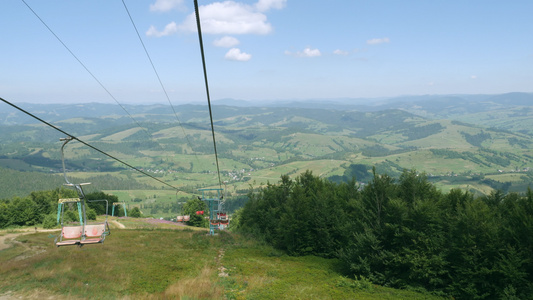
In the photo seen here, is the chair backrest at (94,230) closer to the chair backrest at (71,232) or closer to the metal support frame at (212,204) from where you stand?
the chair backrest at (71,232)

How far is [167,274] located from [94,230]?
346 inches

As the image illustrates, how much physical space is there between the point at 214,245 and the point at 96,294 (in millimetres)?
23643

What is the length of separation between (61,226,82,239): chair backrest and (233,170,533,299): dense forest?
86.2 feet

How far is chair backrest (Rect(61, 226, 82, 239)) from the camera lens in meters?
23.8

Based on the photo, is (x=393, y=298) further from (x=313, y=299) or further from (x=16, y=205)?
(x=16, y=205)

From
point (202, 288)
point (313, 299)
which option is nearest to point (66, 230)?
point (202, 288)

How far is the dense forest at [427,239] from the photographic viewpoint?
25.5 m

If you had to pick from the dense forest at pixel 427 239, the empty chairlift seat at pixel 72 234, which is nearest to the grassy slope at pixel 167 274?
the dense forest at pixel 427 239

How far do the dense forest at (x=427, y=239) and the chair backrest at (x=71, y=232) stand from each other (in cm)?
2628

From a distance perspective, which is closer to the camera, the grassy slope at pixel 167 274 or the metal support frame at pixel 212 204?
the grassy slope at pixel 167 274

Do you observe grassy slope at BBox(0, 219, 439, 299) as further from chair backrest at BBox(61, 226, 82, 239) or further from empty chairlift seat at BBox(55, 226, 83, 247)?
chair backrest at BBox(61, 226, 82, 239)

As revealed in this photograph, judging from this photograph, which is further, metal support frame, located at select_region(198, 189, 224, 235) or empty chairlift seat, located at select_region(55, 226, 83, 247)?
metal support frame, located at select_region(198, 189, 224, 235)

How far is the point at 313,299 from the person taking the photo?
76.7ft

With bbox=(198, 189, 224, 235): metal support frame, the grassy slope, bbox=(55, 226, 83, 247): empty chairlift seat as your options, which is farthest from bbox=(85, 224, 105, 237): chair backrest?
bbox=(198, 189, 224, 235): metal support frame
